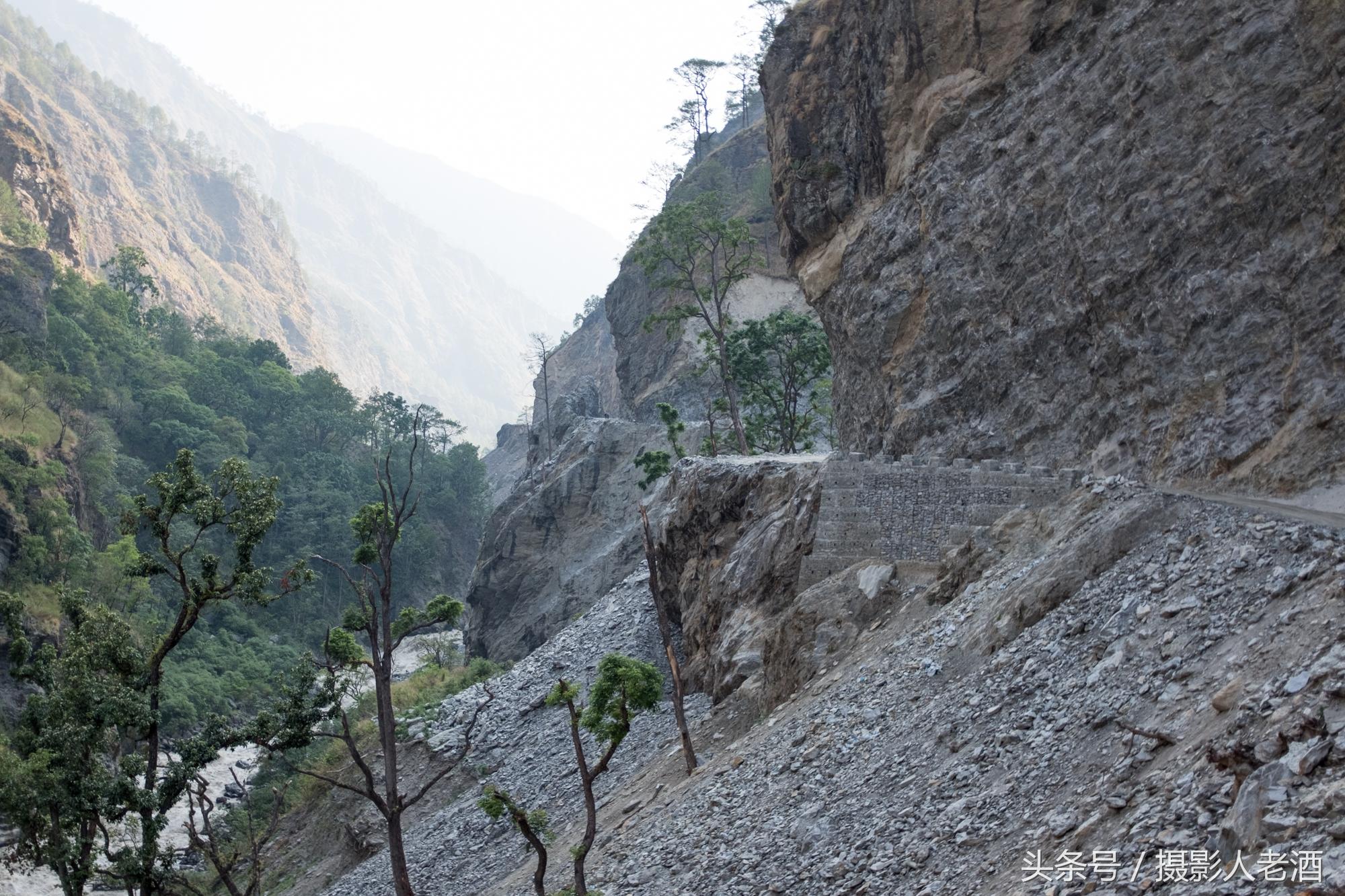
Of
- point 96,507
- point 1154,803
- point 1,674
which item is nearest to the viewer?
point 1154,803

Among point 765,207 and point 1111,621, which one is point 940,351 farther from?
point 765,207

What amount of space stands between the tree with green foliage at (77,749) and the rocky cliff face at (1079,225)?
62.0 feet

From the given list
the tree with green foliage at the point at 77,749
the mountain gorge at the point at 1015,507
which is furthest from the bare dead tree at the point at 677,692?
the tree with green foliage at the point at 77,749

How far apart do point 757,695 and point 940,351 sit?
10.8m

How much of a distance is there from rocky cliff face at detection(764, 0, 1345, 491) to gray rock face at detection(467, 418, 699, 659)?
21.3 m

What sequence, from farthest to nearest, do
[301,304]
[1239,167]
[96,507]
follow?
[301,304] → [96,507] → [1239,167]

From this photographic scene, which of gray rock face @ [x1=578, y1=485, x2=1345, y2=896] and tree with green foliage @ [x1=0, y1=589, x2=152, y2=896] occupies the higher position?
tree with green foliage @ [x1=0, y1=589, x2=152, y2=896]

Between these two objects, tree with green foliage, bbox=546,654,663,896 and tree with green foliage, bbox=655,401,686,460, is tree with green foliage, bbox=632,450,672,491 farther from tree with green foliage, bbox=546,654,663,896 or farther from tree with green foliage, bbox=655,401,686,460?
tree with green foliage, bbox=546,654,663,896

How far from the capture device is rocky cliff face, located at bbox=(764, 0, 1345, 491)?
18.9 meters

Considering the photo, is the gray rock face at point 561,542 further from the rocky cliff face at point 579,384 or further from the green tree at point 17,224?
the green tree at point 17,224

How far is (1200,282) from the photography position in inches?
809

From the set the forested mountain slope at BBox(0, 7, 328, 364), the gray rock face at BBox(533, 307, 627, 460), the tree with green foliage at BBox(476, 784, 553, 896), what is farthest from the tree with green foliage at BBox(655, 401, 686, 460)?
the forested mountain slope at BBox(0, 7, 328, 364)

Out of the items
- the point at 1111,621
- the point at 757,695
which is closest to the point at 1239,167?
the point at 1111,621

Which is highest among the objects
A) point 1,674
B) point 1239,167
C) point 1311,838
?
point 1,674
